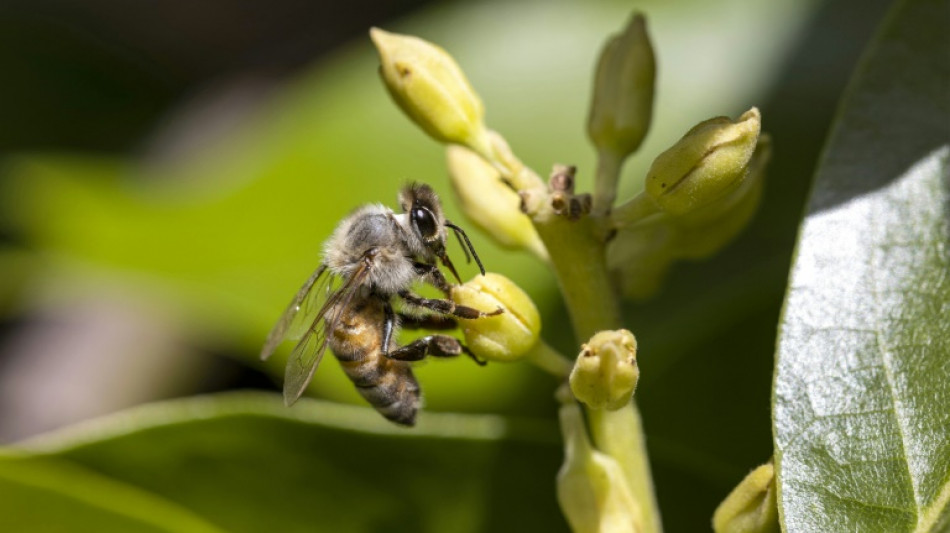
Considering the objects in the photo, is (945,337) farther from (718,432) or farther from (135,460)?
(135,460)

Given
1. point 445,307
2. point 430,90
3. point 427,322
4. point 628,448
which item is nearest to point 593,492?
point 628,448

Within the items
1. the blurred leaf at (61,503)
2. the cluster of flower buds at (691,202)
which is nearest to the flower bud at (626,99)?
the cluster of flower buds at (691,202)

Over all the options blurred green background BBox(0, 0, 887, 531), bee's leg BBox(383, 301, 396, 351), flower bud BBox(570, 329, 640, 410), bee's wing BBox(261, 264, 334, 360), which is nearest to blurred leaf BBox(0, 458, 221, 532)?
blurred green background BBox(0, 0, 887, 531)

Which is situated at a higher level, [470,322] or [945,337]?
[470,322]

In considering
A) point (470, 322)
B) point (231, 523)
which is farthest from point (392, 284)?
point (231, 523)

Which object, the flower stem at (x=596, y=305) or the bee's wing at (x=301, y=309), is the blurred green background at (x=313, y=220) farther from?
the flower stem at (x=596, y=305)

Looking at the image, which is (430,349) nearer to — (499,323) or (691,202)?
(499,323)

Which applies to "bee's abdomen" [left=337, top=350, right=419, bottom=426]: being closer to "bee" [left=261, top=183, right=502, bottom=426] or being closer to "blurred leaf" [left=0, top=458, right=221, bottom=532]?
"bee" [left=261, top=183, right=502, bottom=426]

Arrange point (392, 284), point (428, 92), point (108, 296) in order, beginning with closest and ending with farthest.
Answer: point (428, 92) < point (392, 284) < point (108, 296)

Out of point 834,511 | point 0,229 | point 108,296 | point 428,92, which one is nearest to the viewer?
point 834,511
